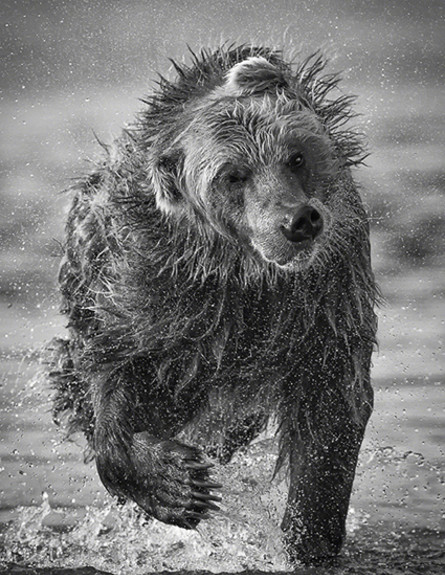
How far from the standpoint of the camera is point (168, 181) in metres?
5.81

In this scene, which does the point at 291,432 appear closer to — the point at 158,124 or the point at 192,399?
the point at 192,399

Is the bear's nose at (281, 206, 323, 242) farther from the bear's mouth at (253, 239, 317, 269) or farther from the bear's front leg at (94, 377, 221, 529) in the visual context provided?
the bear's front leg at (94, 377, 221, 529)

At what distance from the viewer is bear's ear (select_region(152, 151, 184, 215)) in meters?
5.81

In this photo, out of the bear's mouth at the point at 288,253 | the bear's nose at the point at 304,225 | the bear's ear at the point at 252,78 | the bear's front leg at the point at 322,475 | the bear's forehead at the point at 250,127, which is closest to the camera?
the bear's nose at the point at 304,225

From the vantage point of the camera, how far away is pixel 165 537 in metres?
7.36

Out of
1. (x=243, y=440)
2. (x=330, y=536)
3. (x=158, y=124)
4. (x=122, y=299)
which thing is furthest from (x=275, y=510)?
(x=158, y=124)

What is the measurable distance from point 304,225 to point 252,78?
85cm

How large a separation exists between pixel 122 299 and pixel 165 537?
6.23ft

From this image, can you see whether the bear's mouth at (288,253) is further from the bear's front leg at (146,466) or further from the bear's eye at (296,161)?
the bear's front leg at (146,466)

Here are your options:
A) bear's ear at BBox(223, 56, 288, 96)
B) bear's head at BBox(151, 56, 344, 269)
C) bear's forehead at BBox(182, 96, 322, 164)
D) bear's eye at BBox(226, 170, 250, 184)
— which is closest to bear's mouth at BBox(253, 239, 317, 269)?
bear's head at BBox(151, 56, 344, 269)

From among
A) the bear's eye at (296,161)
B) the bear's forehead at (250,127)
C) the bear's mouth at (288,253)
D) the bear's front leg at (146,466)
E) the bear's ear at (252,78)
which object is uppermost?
the bear's ear at (252,78)

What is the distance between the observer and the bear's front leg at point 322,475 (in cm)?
623

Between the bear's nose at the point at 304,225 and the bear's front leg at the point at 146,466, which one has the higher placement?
the bear's nose at the point at 304,225

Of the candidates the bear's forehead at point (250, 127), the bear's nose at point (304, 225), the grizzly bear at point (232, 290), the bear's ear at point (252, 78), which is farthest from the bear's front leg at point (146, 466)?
the bear's ear at point (252, 78)
